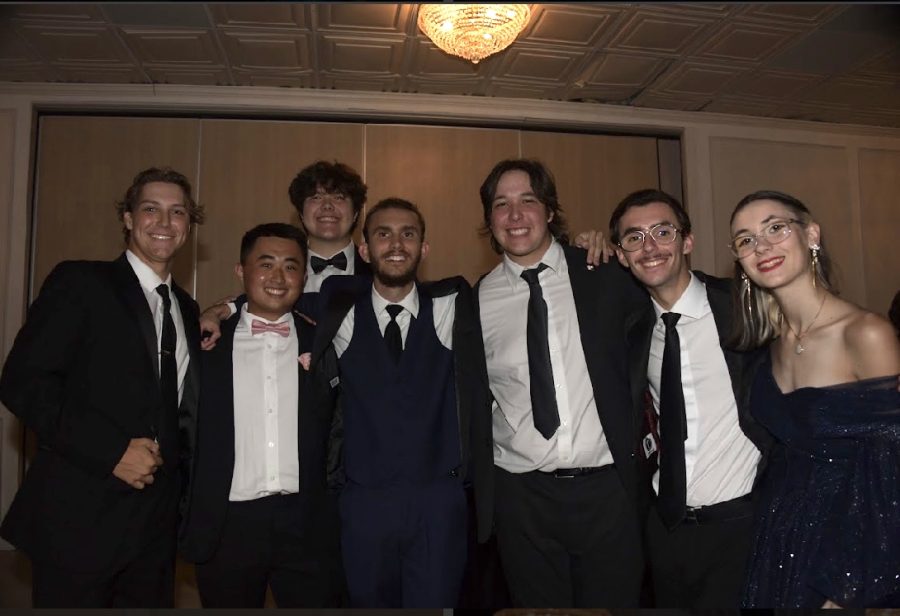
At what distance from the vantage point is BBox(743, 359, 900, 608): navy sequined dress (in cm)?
156

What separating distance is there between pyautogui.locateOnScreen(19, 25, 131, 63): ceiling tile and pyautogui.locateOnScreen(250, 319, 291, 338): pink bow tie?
2415 millimetres

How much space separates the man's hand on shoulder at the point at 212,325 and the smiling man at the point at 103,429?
0.26 ft

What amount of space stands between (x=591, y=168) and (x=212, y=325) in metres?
3.61

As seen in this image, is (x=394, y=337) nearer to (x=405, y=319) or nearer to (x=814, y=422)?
(x=405, y=319)

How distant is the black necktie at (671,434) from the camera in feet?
6.64

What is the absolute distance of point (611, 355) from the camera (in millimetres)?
2271

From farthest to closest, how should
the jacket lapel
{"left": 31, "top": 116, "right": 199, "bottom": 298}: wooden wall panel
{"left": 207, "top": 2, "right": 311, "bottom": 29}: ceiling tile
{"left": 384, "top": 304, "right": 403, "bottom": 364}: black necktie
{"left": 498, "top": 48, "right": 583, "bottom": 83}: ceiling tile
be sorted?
{"left": 31, "top": 116, "right": 199, "bottom": 298}: wooden wall panel < {"left": 498, "top": 48, "right": 583, "bottom": 83}: ceiling tile < {"left": 207, "top": 2, "right": 311, "bottom": 29}: ceiling tile < {"left": 384, "top": 304, "right": 403, "bottom": 364}: black necktie < the jacket lapel

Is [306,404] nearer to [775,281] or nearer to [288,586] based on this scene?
[288,586]

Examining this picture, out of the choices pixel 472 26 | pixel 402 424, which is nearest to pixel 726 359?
pixel 402 424

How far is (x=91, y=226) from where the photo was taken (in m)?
4.70

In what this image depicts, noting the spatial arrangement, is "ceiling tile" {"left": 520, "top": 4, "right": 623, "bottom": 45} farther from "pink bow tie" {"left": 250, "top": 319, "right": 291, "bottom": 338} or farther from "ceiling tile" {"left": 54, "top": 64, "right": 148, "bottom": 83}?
"ceiling tile" {"left": 54, "top": 64, "right": 148, "bottom": 83}

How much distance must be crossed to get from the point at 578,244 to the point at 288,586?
1.61 m

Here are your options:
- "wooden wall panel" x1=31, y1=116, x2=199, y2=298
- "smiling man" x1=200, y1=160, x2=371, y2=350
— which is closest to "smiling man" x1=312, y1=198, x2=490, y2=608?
"smiling man" x1=200, y1=160, x2=371, y2=350

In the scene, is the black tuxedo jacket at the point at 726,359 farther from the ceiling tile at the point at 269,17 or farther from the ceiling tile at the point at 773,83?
the ceiling tile at the point at 773,83
